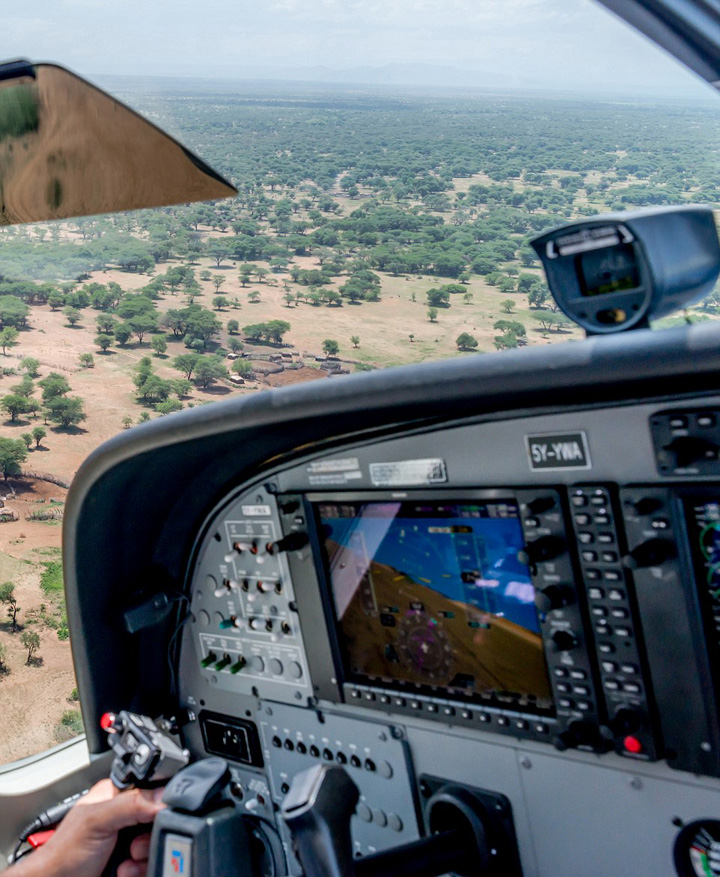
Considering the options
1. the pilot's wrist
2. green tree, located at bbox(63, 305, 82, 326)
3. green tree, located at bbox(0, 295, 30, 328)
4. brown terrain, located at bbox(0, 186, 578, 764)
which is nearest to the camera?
brown terrain, located at bbox(0, 186, 578, 764)

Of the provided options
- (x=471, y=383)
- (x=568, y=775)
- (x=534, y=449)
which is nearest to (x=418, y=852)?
(x=568, y=775)

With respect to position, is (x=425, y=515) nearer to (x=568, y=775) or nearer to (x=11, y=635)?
(x=568, y=775)

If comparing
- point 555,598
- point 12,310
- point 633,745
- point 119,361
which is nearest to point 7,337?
point 12,310

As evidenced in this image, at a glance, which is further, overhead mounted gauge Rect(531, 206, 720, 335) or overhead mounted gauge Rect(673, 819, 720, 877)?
overhead mounted gauge Rect(673, 819, 720, 877)

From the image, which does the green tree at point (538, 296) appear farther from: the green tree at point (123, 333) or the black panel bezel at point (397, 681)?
the green tree at point (123, 333)

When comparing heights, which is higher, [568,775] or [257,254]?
[257,254]

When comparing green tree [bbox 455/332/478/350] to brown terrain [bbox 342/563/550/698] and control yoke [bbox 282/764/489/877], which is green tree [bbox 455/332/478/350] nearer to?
brown terrain [bbox 342/563/550/698]

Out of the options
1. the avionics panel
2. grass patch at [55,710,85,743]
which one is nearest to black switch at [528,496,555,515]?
the avionics panel
